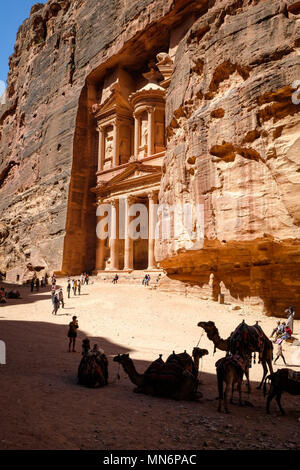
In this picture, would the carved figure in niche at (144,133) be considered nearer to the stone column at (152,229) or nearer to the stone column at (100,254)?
the stone column at (152,229)

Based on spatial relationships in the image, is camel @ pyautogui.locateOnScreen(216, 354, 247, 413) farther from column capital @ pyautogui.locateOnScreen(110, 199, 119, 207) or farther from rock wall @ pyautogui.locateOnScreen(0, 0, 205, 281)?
column capital @ pyautogui.locateOnScreen(110, 199, 119, 207)

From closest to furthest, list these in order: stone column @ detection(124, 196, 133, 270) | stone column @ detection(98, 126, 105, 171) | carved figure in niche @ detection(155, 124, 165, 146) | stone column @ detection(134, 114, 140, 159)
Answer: stone column @ detection(124, 196, 133, 270) < carved figure in niche @ detection(155, 124, 165, 146) < stone column @ detection(134, 114, 140, 159) < stone column @ detection(98, 126, 105, 171)

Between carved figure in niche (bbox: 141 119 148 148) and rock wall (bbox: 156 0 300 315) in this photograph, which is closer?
rock wall (bbox: 156 0 300 315)

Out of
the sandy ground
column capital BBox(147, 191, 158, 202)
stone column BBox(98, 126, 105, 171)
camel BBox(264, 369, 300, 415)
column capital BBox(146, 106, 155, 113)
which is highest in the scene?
column capital BBox(146, 106, 155, 113)

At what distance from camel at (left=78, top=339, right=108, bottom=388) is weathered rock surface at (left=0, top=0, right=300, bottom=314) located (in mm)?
9466

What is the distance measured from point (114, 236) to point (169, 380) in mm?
29685

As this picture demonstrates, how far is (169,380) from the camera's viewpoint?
6398 mm

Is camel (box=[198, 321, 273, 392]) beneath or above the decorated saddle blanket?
above

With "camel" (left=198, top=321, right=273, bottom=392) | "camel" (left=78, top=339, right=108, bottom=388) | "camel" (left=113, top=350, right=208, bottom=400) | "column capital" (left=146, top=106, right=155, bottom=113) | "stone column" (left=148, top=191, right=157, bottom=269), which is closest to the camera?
"camel" (left=113, top=350, right=208, bottom=400)

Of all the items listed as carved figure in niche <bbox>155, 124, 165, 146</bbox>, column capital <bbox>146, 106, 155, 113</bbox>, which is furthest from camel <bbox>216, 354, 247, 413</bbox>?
column capital <bbox>146, 106, 155, 113</bbox>

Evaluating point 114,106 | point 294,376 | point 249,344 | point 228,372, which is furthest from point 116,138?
point 294,376

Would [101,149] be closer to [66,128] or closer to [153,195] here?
[66,128]

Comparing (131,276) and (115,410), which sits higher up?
(131,276)

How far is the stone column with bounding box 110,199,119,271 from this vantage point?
35.3m
